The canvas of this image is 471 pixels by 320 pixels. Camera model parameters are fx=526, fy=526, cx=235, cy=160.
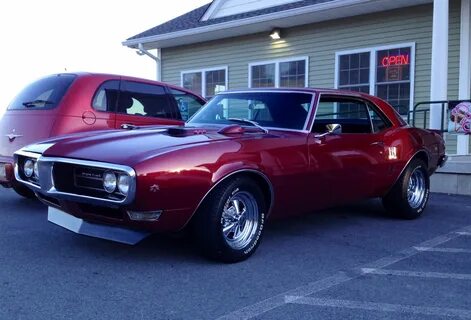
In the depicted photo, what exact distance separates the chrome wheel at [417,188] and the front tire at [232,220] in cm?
269

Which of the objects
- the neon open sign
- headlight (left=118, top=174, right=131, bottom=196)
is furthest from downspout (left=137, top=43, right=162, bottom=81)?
headlight (left=118, top=174, right=131, bottom=196)

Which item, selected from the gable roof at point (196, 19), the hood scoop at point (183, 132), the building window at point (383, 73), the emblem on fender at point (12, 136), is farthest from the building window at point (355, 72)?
the emblem on fender at point (12, 136)

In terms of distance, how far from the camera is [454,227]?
6.00m

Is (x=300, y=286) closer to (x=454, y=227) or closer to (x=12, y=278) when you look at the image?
(x=12, y=278)

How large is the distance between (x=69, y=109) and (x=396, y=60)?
7600mm

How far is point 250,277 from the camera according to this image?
3.97 m

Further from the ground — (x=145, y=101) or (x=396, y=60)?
(x=396, y=60)

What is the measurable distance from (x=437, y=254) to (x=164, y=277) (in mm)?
2515

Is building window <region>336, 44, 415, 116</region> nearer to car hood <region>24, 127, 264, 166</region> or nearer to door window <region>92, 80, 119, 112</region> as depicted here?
door window <region>92, 80, 119, 112</region>

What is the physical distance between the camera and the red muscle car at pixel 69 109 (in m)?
5.96

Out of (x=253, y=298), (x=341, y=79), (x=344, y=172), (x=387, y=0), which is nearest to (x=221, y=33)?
(x=341, y=79)

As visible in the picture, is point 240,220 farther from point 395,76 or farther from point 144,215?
point 395,76

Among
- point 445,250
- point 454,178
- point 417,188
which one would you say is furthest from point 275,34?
point 445,250

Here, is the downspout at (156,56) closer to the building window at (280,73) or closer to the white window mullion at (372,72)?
the building window at (280,73)
